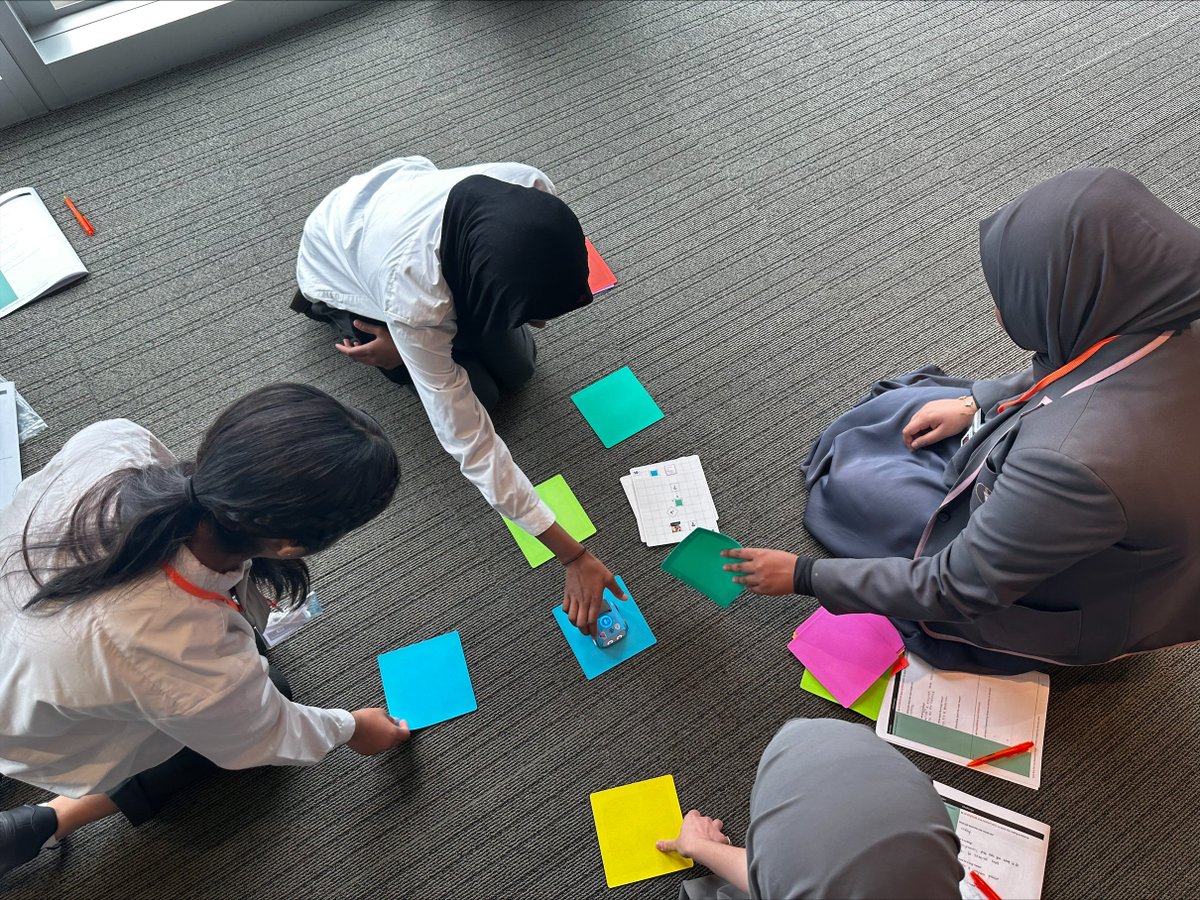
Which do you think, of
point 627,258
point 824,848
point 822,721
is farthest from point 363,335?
point 824,848

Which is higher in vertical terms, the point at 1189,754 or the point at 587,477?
the point at 587,477

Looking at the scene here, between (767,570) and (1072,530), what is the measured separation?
56cm

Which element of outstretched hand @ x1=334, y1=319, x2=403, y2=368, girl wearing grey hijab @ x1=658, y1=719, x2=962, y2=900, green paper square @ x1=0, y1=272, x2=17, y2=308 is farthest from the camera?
green paper square @ x1=0, y1=272, x2=17, y2=308

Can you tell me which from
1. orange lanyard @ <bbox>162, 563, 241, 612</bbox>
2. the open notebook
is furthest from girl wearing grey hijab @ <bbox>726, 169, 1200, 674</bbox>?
the open notebook

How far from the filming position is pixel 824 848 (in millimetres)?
1091

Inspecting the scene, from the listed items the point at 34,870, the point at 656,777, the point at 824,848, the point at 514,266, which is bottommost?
the point at 656,777

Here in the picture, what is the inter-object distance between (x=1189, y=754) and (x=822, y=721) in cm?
95

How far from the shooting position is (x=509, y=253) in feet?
4.83

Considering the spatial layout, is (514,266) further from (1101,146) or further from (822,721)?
(1101,146)

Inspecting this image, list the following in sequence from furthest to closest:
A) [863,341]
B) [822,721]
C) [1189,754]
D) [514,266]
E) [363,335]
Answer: [863,341] < [363,335] < [1189,754] < [514,266] < [822,721]

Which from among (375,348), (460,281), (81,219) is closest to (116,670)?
(460,281)

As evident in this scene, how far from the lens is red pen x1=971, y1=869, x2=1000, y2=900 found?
1587mm

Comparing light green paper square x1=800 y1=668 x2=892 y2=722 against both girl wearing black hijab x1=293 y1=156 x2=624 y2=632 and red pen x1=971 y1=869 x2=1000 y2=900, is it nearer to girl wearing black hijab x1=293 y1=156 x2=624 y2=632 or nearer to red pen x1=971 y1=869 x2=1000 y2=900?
red pen x1=971 y1=869 x2=1000 y2=900

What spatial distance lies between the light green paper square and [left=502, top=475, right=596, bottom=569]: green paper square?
57cm
